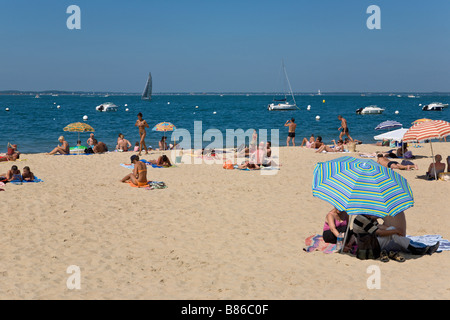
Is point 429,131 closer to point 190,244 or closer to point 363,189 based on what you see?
point 363,189

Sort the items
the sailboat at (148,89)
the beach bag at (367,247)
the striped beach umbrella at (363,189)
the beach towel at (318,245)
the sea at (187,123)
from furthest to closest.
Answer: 1. the sailboat at (148,89)
2. the sea at (187,123)
3. the beach towel at (318,245)
4. the beach bag at (367,247)
5. the striped beach umbrella at (363,189)

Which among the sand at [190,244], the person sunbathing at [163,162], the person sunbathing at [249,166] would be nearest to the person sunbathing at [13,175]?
the sand at [190,244]

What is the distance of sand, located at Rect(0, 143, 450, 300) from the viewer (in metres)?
5.35

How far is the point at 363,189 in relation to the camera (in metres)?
5.70

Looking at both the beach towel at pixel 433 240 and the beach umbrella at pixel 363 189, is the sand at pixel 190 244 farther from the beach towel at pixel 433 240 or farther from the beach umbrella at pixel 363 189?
the beach umbrella at pixel 363 189

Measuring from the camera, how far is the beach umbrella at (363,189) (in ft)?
18.2

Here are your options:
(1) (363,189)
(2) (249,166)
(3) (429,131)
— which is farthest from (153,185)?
(3) (429,131)

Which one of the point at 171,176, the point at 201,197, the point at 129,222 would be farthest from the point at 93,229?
the point at 171,176

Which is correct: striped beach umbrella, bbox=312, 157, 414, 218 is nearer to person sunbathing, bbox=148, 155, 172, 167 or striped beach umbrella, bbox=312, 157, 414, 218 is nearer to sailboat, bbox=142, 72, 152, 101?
person sunbathing, bbox=148, 155, 172, 167

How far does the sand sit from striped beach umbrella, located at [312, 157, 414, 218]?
0.98 metres

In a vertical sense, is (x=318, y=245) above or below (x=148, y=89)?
below

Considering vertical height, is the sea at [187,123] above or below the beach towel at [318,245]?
above

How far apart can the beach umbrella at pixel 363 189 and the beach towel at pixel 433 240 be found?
1.52 meters

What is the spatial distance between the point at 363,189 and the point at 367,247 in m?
1.21
